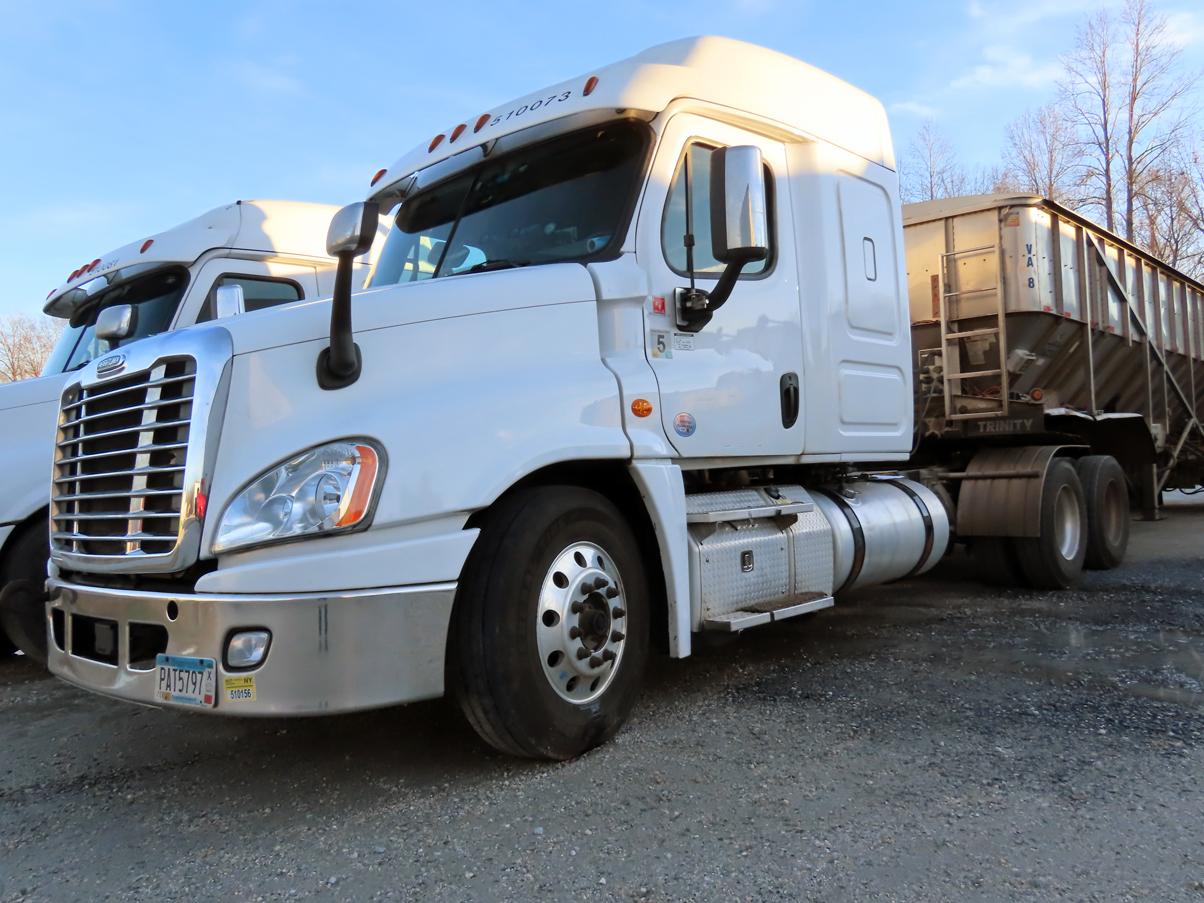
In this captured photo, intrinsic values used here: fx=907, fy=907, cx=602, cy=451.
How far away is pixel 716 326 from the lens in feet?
13.8

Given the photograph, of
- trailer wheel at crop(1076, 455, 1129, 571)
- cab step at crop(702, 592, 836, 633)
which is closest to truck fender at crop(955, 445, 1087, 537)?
trailer wheel at crop(1076, 455, 1129, 571)

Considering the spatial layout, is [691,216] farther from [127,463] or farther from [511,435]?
[127,463]

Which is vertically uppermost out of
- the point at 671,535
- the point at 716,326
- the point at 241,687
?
the point at 716,326

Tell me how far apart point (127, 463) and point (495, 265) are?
1.67m

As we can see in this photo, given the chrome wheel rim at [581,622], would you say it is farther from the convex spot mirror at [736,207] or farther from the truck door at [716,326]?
the convex spot mirror at [736,207]

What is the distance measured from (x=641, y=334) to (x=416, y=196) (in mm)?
1598

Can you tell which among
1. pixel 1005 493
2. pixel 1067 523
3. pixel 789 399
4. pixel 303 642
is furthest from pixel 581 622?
pixel 1067 523

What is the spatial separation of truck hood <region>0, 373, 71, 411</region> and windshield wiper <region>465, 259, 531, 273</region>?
2714 mm

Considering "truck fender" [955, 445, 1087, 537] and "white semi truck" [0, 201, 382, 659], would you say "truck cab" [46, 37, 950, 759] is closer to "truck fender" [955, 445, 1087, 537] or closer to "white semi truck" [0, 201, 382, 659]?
"white semi truck" [0, 201, 382, 659]

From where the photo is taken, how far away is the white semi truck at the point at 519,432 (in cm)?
293

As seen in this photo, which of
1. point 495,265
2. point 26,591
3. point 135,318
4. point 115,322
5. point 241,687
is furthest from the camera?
point 135,318

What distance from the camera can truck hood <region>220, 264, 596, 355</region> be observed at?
10.3 feet

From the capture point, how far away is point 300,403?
306cm

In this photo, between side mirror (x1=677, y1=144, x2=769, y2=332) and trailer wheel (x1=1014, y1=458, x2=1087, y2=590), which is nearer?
side mirror (x1=677, y1=144, x2=769, y2=332)
